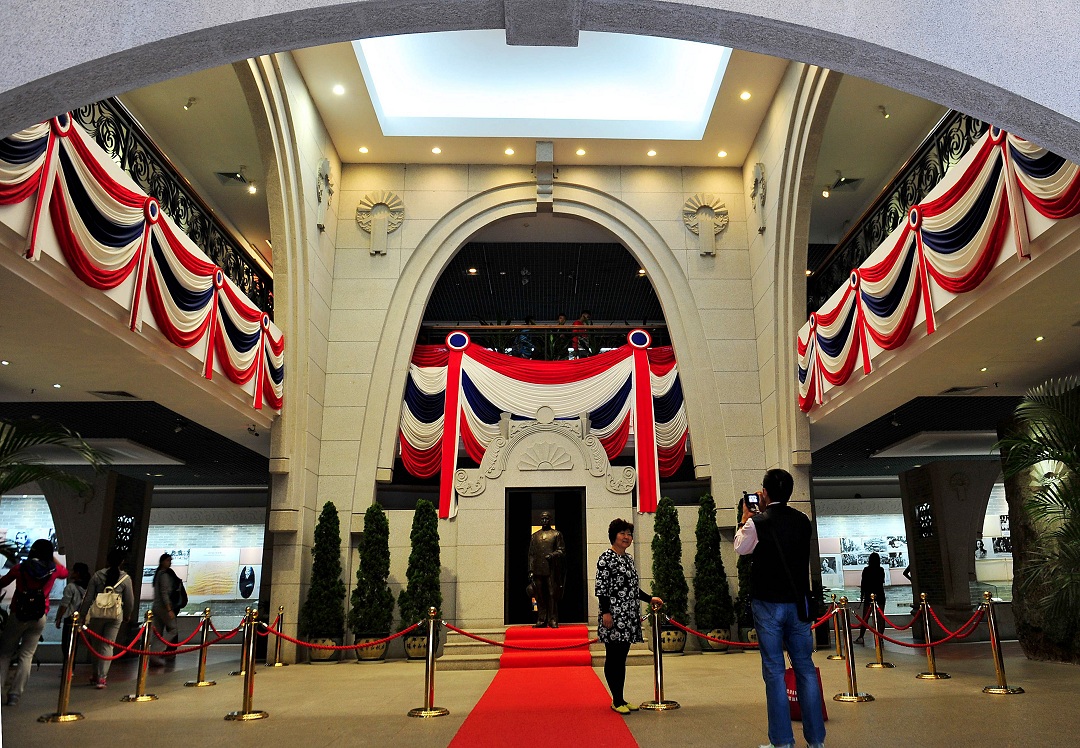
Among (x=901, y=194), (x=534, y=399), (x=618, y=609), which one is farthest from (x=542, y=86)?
(x=618, y=609)

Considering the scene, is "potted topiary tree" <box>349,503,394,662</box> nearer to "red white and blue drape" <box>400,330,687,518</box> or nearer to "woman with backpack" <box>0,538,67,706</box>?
"red white and blue drape" <box>400,330,687,518</box>

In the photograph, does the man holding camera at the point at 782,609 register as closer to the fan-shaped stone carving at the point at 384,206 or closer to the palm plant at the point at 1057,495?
the palm plant at the point at 1057,495

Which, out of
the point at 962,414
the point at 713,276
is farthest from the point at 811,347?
the point at 962,414

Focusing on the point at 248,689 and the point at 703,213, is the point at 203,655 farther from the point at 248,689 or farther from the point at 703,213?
the point at 703,213

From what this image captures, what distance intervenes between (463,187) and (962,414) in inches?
347

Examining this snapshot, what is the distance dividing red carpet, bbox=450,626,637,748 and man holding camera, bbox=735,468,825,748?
1043mm

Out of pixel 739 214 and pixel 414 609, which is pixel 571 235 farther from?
pixel 414 609

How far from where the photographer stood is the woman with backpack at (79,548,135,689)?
26.1 ft

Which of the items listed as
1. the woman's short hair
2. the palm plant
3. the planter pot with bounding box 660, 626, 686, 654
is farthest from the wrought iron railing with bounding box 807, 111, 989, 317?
the planter pot with bounding box 660, 626, 686, 654

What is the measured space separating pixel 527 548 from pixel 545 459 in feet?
9.05

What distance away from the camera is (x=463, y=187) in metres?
13.0

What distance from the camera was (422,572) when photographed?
420 inches

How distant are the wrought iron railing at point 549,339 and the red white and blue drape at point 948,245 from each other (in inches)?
178

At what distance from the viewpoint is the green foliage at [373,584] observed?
418 inches
